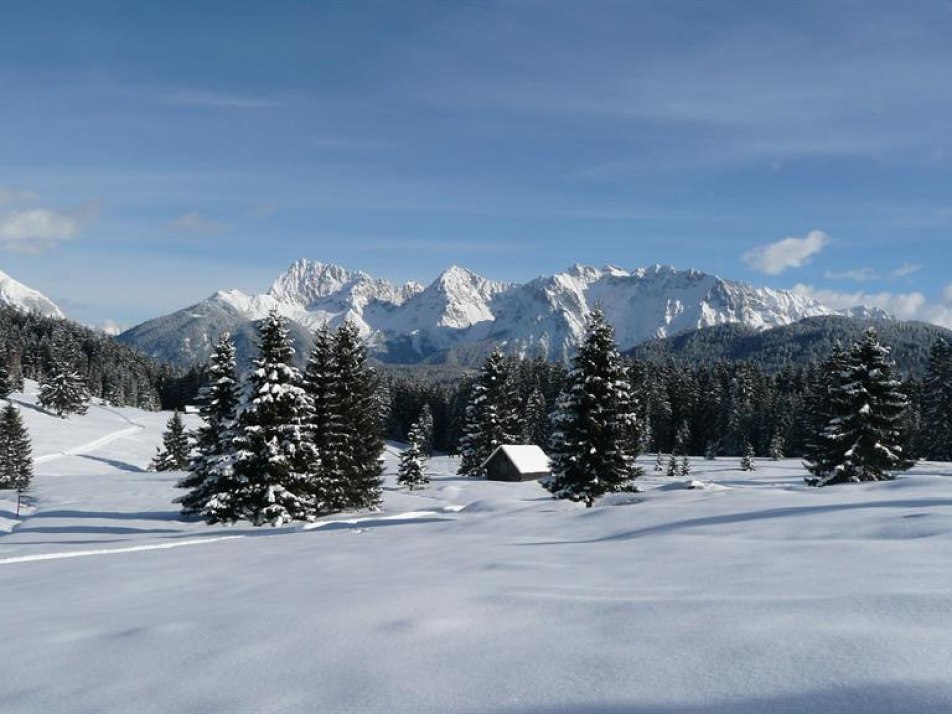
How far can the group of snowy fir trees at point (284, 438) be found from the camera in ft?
89.1

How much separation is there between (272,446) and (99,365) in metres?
145

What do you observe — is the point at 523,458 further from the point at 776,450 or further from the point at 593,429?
the point at 776,450

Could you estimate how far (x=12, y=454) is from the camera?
54781 mm

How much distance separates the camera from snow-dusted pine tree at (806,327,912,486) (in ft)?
98.7

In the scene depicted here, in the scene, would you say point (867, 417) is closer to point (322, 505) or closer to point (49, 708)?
point (322, 505)

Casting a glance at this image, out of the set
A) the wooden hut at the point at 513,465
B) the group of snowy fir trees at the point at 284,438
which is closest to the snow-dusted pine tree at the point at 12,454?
the group of snowy fir trees at the point at 284,438

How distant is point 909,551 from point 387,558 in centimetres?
644

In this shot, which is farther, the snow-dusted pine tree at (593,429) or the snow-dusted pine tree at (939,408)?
the snow-dusted pine tree at (939,408)

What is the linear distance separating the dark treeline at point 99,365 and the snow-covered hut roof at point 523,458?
98.4m

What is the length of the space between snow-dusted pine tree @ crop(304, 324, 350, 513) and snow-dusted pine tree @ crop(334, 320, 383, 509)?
29 centimetres

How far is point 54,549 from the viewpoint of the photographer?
1592 centimetres

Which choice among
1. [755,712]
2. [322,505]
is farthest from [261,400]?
[755,712]

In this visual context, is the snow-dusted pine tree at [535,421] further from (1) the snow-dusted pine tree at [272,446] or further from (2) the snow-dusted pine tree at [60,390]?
(2) the snow-dusted pine tree at [60,390]

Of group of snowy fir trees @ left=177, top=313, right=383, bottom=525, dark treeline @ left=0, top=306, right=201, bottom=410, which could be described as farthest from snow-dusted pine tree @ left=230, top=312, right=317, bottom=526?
dark treeline @ left=0, top=306, right=201, bottom=410
